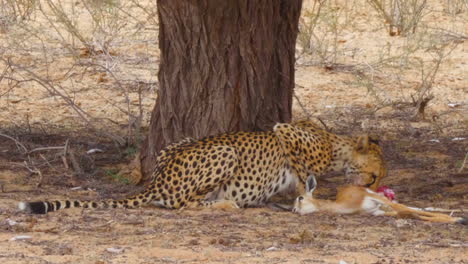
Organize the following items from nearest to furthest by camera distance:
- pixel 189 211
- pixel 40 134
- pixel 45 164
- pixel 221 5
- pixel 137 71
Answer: pixel 189 211 → pixel 221 5 → pixel 45 164 → pixel 40 134 → pixel 137 71

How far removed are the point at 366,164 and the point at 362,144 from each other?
0.14 m

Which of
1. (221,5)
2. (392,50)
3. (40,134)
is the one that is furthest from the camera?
(392,50)

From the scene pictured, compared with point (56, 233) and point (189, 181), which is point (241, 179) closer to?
point (189, 181)

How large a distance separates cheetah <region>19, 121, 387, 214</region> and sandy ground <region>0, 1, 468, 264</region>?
20cm

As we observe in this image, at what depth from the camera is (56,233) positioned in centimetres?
478

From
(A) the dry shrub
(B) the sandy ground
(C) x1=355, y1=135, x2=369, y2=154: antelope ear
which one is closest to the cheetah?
(C) x1=355, y1=135, x2=369, y2=154: antelope ear

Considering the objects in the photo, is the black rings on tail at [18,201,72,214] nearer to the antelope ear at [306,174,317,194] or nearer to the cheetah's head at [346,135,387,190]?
the antelope ear at [306,174,317,194]

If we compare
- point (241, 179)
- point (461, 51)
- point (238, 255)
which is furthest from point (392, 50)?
point (238, 255)

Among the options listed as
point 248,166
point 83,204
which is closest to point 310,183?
point 248,166

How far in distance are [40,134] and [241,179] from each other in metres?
2.48

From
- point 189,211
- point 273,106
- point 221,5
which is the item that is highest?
point 221,5

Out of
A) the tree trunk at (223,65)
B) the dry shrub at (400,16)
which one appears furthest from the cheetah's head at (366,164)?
the dry shrub at (400,16)

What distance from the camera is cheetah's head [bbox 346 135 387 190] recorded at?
6.23 m

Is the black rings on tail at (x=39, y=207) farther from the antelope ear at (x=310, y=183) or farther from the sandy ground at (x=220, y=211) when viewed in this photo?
the antelope ear at (x=310, y=183)
